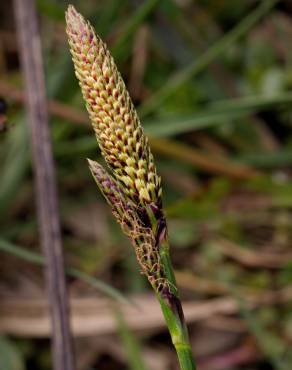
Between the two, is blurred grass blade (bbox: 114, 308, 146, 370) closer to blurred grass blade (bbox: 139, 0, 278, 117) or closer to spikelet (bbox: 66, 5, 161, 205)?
blurred grass blade (bbox: 139, 0, 278, 117)

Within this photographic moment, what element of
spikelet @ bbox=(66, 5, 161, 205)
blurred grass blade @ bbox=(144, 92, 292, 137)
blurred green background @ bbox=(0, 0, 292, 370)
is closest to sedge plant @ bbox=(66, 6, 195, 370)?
spikelet @ bbox=(66, 5, 161, 205)

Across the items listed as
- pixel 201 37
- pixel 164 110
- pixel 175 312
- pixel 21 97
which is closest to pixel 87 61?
pixel 175 312

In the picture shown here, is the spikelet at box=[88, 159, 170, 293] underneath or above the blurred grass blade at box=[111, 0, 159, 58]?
underneath

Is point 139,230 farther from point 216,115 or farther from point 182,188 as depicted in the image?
point 182,188

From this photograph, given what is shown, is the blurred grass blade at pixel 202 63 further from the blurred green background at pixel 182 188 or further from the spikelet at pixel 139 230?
the spikelet at pixel 139 230

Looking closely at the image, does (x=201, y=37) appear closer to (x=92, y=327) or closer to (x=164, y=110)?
(x=164, y=110)

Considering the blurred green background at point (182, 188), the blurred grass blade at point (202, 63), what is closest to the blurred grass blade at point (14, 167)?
the blurred green background at point (182, 188)

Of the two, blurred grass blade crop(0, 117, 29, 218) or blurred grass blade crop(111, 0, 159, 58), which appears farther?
blurred grass blade crop(0, 117, 29, 218)
